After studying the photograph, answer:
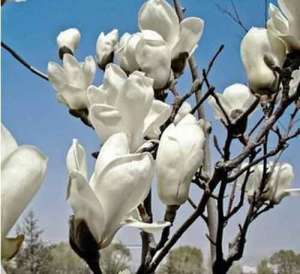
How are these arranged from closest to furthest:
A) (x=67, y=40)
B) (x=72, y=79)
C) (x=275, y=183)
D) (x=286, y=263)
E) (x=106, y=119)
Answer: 1. (x=106, y=119)
2. (x=72, y=79)
3. (x=67, y=40)
4. (x=275, y=183)
5. (x=286, y=263)

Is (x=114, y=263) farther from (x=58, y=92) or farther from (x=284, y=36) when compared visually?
(x=284, y=36)

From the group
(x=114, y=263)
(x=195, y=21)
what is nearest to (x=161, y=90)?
(x=195, y=21)

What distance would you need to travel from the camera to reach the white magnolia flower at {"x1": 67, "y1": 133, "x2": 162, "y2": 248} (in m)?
0.36

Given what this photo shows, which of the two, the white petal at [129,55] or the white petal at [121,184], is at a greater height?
the white petal at [129,55]

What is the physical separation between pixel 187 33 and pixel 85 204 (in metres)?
0.24

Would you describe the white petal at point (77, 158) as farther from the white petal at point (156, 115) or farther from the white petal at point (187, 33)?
the white petal at point (187, 33)

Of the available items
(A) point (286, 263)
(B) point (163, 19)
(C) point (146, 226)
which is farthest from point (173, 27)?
(A) point (286, 263)

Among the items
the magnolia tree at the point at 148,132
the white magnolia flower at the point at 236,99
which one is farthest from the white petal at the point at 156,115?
the white magnolia flower at the point at 236,99

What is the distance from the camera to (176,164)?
437mm

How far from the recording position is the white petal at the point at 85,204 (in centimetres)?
35

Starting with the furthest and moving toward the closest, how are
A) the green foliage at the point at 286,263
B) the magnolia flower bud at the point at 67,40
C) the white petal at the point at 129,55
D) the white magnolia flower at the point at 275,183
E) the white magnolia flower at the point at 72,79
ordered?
the green foliage at the point at 286,263, the white magnolia flower at the point at 275,183, the magnolia flower bud at the point at 67,40, the white magnolia flower at the point at 72,79, the white petal at the point at 129,55

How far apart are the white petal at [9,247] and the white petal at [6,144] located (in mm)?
40

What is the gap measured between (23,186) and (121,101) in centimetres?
16

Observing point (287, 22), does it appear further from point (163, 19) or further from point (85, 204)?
point (85, 204)
